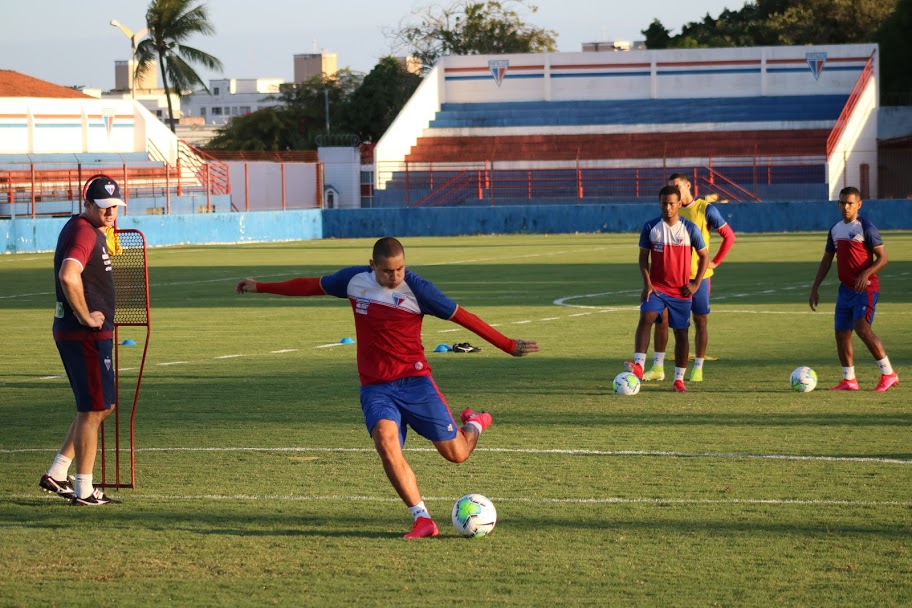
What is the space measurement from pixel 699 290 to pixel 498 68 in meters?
52.3

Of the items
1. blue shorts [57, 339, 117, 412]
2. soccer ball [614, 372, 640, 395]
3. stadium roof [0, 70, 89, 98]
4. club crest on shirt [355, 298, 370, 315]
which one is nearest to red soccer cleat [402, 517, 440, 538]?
club crest on shirt [355, 298, 370, 315]

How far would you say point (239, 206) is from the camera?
195ft

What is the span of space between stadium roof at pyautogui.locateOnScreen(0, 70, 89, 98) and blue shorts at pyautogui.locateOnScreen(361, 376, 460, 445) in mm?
64020

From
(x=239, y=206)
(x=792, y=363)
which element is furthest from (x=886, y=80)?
(x=792, y=363)

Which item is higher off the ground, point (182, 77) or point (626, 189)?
point (182, 77)

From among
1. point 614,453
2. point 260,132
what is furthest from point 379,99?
point 614,453

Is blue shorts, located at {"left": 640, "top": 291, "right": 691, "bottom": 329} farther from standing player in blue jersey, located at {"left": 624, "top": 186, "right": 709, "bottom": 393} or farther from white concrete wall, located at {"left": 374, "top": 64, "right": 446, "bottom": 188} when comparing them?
white concrete wall, located at {"left": 374, "top": 64, "right": 446, "bottom": 188}

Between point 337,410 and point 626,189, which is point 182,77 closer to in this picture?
point 626,189

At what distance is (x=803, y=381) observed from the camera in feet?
42.2

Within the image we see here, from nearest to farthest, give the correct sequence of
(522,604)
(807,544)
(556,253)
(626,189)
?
(522,604) → (807,544) → (556,253) → (626,189)

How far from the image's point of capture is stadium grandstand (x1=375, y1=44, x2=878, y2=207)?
5409cm

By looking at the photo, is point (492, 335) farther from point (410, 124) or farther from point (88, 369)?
point (410, 124)

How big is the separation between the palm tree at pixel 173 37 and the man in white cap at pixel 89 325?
234 ft

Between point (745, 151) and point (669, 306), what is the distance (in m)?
44.2
